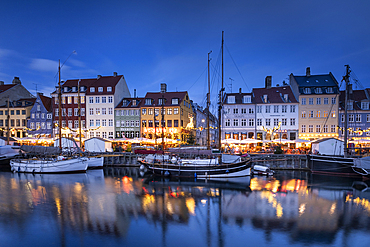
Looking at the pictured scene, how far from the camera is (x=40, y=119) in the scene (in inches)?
2146

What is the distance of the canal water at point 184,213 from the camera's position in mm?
12750

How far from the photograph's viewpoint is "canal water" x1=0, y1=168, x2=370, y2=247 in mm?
12750

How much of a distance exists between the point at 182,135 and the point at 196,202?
3339cm

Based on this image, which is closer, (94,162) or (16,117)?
(94,162)

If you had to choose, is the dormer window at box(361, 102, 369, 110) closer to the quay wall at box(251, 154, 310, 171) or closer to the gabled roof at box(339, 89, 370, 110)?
the gabled roof at box(339, 89, 370, 110)

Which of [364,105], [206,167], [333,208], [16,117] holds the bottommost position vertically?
[333,208]

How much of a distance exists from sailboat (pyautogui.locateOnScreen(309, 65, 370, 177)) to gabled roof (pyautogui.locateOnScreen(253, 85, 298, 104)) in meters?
18.0

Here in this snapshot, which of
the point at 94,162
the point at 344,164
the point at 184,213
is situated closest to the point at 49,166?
the point at 94,162

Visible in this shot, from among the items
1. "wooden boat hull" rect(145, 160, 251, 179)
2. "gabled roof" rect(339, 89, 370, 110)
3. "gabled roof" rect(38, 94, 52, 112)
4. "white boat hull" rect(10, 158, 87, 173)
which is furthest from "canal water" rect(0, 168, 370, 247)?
"gabled roof" rect(38, 94, 52, 112)

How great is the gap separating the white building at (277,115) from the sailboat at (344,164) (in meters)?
15.3

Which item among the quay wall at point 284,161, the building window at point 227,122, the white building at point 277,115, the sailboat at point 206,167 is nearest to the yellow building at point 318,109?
the white building at point 277,115

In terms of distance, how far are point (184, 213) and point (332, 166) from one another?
73.3 feet

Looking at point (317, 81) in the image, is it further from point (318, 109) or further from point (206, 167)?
point (206, 167)

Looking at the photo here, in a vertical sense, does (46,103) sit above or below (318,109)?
above
